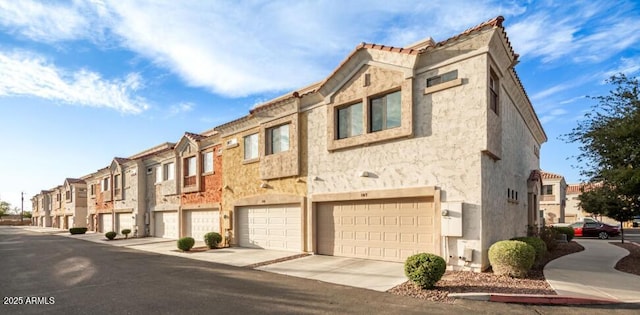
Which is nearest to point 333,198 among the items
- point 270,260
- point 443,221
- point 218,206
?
point 270,260

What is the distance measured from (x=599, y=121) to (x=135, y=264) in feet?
61.6

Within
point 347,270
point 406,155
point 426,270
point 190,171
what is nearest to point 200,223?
point 190,171

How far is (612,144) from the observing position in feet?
42.8

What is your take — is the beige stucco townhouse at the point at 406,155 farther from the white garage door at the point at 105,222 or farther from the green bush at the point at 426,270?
the white garage door at the point at 105,222

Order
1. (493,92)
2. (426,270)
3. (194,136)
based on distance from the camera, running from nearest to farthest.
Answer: (426,270) < (493,92) < (194,136)

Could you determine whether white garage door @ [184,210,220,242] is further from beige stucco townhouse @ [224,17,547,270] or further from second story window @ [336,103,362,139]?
second story window @ [336,103,362,139]

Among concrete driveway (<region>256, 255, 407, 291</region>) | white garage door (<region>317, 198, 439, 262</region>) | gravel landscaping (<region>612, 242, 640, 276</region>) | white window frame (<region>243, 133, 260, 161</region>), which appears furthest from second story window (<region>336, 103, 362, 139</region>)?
gravel landscaping (<region>612, 242, 640, 276</region>)

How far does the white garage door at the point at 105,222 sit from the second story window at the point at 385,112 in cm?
3380

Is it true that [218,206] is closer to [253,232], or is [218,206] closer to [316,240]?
[253,232]

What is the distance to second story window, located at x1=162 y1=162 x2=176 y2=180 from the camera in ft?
89.8

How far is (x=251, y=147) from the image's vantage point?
65.2ft

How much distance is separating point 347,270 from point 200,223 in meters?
14.9

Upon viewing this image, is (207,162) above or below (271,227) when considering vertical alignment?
above

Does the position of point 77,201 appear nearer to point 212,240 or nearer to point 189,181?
point 189,181
